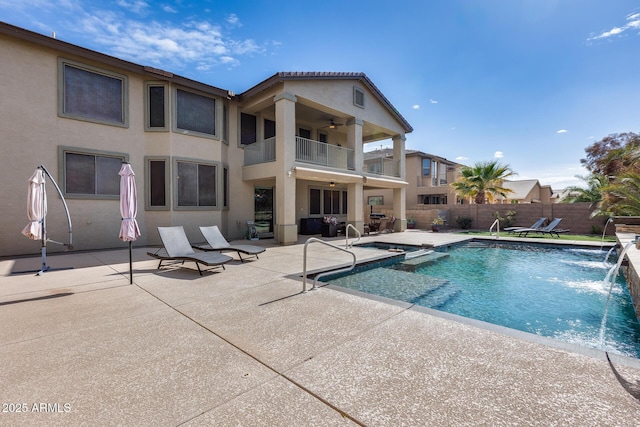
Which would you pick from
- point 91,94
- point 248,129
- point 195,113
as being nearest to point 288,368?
point 195,113

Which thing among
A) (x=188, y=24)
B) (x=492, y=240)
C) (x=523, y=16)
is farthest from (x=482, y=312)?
(x=188, y=24)

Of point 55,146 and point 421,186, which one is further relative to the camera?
point 421,186

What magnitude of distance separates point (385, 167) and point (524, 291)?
12852 mm

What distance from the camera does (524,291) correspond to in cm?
684

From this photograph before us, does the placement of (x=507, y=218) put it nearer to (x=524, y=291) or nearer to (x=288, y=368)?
(x=524, y=291)

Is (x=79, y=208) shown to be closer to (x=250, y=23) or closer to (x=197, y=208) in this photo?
(x=197, y=208)

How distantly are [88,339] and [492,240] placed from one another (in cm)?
1537

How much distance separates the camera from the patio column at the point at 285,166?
485 inches

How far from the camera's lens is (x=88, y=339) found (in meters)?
3.47

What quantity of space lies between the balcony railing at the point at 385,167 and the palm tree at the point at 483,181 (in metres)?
6.95

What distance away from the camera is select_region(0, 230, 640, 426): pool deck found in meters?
2.18

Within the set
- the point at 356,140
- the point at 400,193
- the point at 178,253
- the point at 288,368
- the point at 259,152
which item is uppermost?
the point at 356,140

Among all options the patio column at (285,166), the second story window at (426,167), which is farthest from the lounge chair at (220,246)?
the second story window at (426,167)

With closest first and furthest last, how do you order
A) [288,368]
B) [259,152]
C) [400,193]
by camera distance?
1. [288,368]
2. [259,152]
3. [400,193]
